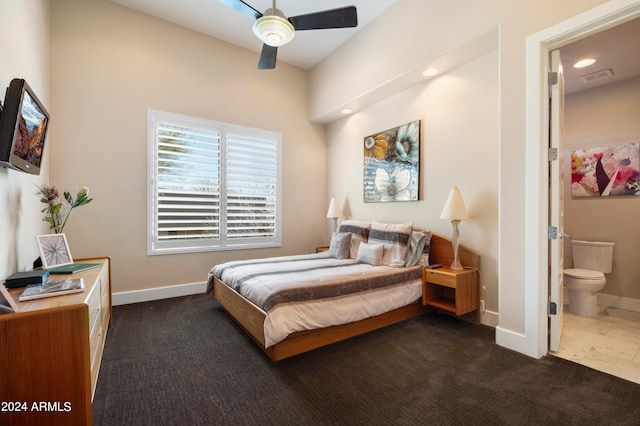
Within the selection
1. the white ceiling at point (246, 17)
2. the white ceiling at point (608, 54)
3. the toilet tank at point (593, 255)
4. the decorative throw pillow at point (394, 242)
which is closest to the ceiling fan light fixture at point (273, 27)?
the white ceiling at point (246, 17)

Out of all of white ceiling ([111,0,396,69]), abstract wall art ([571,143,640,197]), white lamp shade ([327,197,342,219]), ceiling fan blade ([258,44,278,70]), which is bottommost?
white lamp shade ([327,197,342,219])

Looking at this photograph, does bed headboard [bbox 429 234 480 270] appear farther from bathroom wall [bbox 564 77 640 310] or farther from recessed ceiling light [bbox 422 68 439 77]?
bathroom wall [bbox 564 77 640 310]

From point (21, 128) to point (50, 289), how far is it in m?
1.15

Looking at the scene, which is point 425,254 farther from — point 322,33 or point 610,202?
point 322,33

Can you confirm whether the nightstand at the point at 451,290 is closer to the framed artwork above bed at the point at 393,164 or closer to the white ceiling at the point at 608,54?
the framed artwork above bed at the point at 393,164

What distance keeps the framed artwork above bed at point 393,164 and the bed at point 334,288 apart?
0.55 meters

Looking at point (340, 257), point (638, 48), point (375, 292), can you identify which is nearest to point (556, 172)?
point (375, 292)

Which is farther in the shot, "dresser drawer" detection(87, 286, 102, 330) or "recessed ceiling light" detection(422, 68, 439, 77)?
"recessed ceiling light" detection(422, 68, 439, 77)

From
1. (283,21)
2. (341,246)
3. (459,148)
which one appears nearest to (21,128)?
(283,21)

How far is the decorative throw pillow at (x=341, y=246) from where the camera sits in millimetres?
3721

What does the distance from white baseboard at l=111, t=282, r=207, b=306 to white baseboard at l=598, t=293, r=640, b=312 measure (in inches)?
210

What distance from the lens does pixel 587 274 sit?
3158 millimetres

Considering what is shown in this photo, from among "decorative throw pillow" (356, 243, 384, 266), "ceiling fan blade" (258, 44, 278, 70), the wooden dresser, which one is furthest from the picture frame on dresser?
"decorative throw pillow" (356, 243, 384, 266)

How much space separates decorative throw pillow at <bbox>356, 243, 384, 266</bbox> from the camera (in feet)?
10.8
